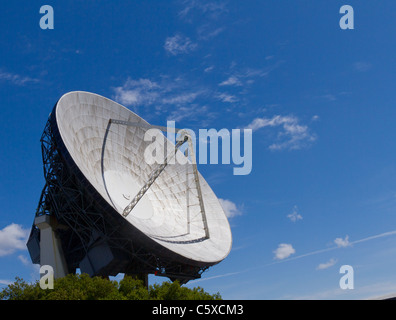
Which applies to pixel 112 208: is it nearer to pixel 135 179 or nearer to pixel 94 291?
pixel 94 291

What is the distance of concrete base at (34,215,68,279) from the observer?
5084 cm

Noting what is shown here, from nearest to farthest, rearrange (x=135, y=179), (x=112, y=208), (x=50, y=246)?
(x=112, y=208)
(x=50, y=246)
(x=135, y=179)

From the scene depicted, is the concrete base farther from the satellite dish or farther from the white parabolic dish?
the white parabolic dish

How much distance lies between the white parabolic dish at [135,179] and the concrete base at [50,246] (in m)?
7.72

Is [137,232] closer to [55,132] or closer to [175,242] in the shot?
[175,242]

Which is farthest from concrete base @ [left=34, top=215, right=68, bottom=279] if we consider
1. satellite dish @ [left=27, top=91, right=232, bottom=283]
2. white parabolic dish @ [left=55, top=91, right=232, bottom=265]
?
white parabolic dish @ [left=55, top=91, right=232, bottom=265]

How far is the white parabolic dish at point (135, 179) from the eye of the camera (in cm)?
4866

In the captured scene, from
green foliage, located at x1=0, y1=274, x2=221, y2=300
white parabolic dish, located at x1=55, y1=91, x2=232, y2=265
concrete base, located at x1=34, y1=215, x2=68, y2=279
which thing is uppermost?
white parabolic dish, located at x1=55, y1=91, x2=232, y2=265

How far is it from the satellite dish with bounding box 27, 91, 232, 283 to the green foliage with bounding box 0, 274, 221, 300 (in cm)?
263

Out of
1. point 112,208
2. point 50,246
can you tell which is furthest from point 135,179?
point 112,208

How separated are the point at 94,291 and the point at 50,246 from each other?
9.73 metres

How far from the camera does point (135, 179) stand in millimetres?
59656
